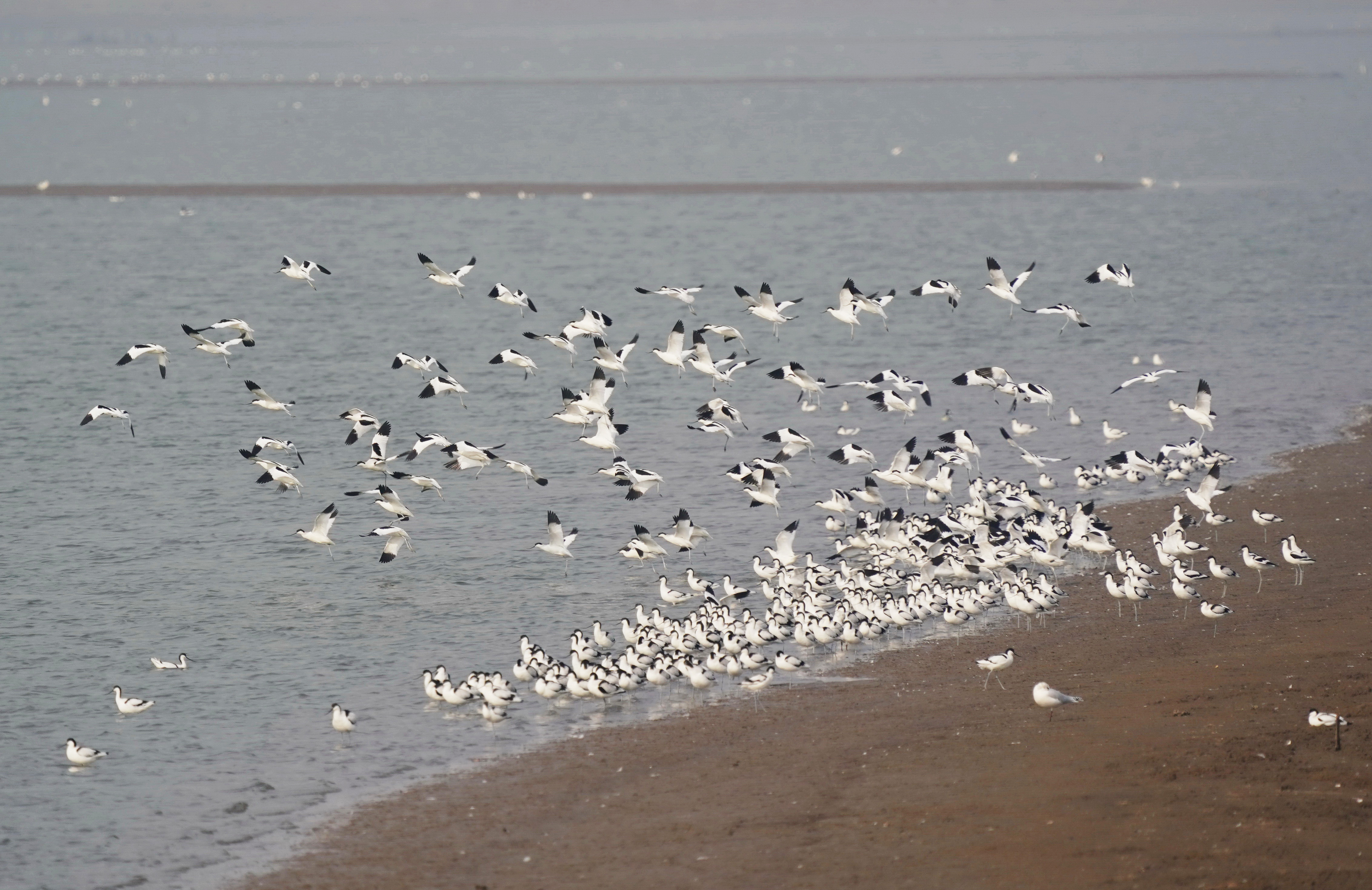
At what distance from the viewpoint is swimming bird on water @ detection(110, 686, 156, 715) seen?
19.9 metres

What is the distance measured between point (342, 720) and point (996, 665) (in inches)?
289

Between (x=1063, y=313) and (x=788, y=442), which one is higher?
(x=1063, y=313)

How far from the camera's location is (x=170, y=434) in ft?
114

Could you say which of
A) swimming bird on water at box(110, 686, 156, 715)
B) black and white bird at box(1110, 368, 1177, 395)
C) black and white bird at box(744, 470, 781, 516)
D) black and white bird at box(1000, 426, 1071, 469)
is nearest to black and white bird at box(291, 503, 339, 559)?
swimming bird on water at box(110, 686, 156, 715)

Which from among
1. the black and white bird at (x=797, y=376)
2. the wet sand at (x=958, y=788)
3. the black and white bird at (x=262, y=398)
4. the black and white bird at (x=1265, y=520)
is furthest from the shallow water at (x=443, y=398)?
the black and white bird at (x=1265, y=520)

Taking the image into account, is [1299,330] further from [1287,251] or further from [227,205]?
[227,205]

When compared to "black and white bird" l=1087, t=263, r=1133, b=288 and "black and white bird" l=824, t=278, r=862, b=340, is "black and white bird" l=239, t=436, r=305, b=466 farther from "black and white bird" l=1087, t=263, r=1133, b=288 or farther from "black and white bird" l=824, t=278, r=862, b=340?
"black and white bird" l=1087, t=263, r=1133, b=288

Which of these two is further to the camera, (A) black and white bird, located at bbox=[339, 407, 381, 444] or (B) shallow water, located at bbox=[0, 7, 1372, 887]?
(A) black and white bird, located at bbox=[339, 407, 381, 444]

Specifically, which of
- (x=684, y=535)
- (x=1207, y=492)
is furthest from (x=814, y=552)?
(x=1207, y=492)

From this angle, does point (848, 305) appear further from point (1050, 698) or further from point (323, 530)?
point (1050, 698)

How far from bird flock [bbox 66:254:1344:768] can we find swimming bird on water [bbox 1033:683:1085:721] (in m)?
0.02

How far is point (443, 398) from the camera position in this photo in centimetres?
3756

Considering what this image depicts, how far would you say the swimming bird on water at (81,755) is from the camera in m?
18.4

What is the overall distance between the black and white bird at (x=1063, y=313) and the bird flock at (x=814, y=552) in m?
0.31
